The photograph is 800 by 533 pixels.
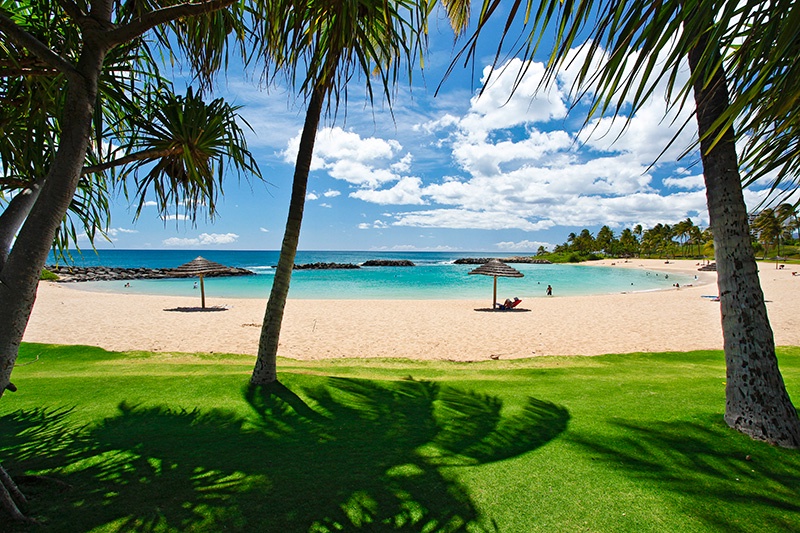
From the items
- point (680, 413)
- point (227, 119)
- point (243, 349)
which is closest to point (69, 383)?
point (227, 119)

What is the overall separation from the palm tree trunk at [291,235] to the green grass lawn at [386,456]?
32 cm

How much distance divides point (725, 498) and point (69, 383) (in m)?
6.71

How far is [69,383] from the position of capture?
4.86m

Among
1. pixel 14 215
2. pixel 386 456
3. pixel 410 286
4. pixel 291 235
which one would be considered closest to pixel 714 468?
pixel 386 456

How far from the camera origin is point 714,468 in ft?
9.49

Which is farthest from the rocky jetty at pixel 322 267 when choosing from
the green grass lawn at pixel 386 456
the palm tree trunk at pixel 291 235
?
the green grass lawn at pixel 386 456

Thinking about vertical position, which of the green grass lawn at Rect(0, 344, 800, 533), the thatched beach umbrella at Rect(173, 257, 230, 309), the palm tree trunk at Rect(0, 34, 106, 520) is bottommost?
the green grass lawn at Rect(0, 344, 800, 533)

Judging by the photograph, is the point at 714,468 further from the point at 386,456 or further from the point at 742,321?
the point at 386,456

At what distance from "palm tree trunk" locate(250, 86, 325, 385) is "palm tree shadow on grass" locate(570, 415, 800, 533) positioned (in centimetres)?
375

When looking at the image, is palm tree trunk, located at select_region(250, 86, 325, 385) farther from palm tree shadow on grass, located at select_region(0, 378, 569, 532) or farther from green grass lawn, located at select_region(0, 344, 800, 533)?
palm tree shadow on grass, located at select_region(0, 378, 569, 532)

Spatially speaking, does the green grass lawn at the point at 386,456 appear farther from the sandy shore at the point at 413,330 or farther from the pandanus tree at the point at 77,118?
the sandy shore at the point at 413,330

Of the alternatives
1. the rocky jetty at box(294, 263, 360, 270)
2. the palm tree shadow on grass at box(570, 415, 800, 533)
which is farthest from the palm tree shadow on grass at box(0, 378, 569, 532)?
the rocky jetty at box(294, 263, 360, 270)

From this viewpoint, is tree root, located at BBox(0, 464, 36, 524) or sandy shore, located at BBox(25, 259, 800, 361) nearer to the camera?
tree root, located at BBox(0, 464, 36, 524)

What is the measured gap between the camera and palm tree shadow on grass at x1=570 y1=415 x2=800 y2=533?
2348 mm
